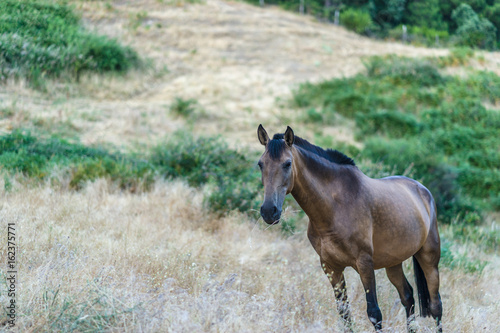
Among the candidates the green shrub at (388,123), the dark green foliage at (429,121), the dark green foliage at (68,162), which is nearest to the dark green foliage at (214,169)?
the dark green foliage at (68,162)

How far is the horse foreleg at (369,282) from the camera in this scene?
398 cm

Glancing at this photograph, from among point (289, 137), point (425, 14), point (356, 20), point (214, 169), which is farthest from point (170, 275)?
point (356, 20)

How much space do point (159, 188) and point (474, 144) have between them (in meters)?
12.7

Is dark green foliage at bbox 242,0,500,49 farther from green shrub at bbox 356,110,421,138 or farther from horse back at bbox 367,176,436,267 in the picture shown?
horse back at bbox 367,176,436,267

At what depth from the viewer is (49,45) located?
12.7 m

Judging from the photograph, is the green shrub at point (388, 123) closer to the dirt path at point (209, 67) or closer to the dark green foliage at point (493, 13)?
the dirt path at point (209, 67)

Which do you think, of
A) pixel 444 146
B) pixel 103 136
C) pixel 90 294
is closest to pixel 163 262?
pixel 90 294

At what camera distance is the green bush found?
28953mm

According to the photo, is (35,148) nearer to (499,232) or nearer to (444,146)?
(499,232)

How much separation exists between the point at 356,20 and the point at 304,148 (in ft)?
92.7

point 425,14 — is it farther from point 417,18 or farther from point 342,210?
point 342,210

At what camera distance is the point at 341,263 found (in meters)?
4.15

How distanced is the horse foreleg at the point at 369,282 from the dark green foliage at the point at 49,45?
7412 mm

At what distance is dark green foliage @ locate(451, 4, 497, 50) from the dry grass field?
29.6 ft
